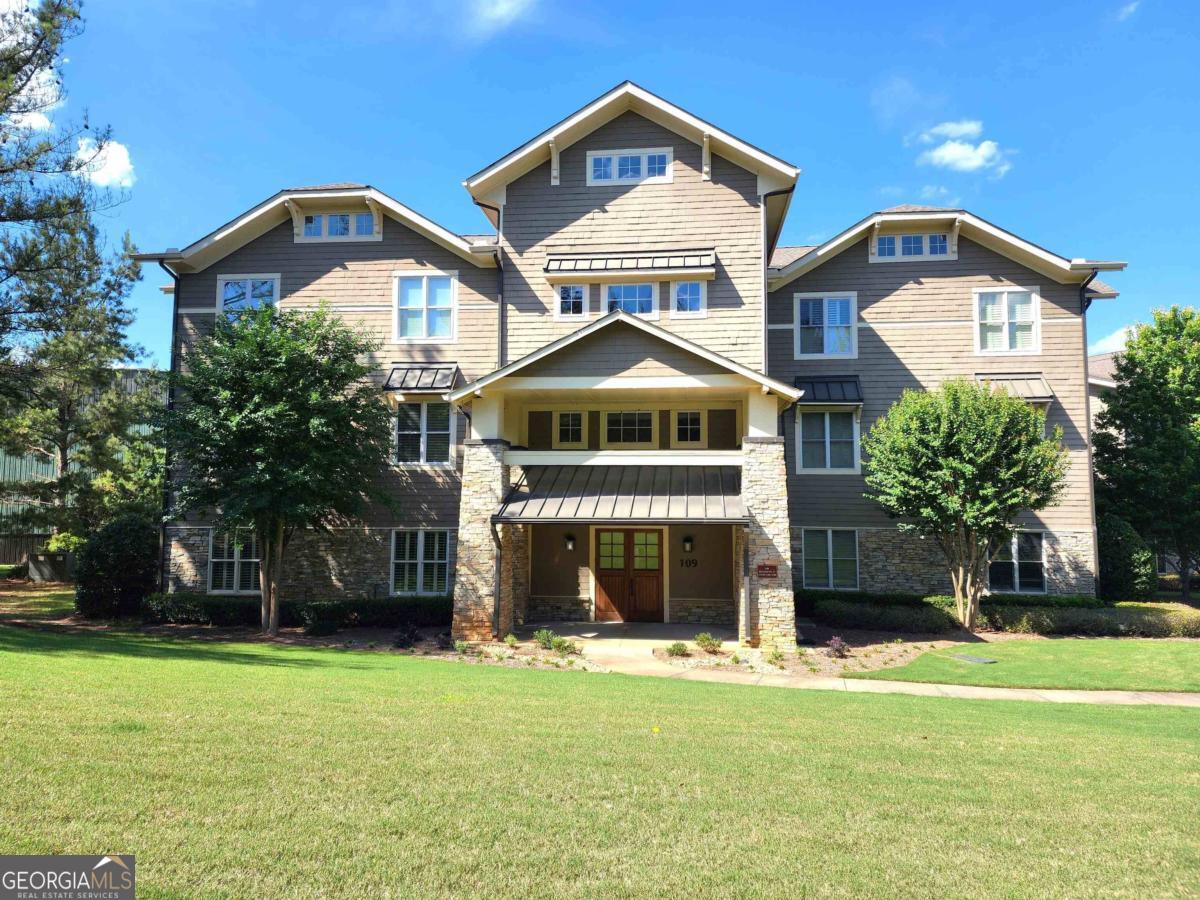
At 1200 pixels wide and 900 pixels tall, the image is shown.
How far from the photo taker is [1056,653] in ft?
49.1

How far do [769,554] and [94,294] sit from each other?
719 inches

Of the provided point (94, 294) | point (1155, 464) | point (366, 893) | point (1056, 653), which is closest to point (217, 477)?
point (94, 294)

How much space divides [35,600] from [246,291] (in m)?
12.4

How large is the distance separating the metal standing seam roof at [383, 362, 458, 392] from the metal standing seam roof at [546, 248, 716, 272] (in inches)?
153

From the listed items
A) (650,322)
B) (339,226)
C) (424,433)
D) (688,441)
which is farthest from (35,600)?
(650,322)

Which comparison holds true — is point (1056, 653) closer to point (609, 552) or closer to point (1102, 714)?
point (1102, 714)

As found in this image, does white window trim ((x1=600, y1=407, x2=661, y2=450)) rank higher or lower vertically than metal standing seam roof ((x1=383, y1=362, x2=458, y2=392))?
lower

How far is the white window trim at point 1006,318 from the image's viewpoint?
20266 mm

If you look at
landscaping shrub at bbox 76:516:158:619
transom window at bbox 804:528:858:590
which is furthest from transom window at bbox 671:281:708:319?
landscaping shrub at bbox 76:516:158:619

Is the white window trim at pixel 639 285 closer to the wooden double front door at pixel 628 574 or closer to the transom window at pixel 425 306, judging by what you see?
the transom window at pixel 425 306

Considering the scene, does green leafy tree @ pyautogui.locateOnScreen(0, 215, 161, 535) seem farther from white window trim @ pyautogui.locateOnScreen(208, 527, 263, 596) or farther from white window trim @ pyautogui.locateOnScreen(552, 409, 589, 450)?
white window trim @ pyautogui.locateOnScreen(552, 409, 589, 450)

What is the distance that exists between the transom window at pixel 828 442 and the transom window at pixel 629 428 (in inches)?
182

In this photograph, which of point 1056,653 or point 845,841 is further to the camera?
point 1056,653

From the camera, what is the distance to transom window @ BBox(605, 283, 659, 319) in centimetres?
1922
